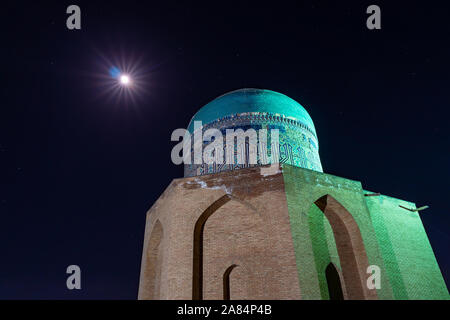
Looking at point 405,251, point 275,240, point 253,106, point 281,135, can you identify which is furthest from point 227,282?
point 253,106

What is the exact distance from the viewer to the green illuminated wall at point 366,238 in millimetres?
5863

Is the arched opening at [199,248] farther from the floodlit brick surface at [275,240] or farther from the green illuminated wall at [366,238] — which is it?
the green illuminated wall at [366,238]

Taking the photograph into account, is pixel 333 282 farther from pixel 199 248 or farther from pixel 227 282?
pixel 199 248

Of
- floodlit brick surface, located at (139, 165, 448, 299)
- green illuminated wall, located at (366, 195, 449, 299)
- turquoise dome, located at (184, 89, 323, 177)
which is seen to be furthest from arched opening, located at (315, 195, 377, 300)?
turquoise dome, located at (184, 89, 323, 177)

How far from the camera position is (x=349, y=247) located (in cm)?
659

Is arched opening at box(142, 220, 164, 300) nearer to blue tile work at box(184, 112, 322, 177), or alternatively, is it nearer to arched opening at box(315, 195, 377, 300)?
blue tile work at box(184, 112, 322, 177)

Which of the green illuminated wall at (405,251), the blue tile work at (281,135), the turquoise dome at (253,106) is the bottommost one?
the green illuminated wall at (405,251)

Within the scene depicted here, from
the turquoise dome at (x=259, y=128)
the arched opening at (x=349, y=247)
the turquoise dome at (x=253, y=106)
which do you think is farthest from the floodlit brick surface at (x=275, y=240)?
the turquoise dome at (x=253, y=106)

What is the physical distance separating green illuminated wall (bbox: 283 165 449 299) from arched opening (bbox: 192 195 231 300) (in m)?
1.49

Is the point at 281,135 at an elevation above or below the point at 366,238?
A: above

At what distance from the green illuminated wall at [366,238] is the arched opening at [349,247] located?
0.34 feet

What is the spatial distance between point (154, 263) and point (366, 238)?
4806 mm
